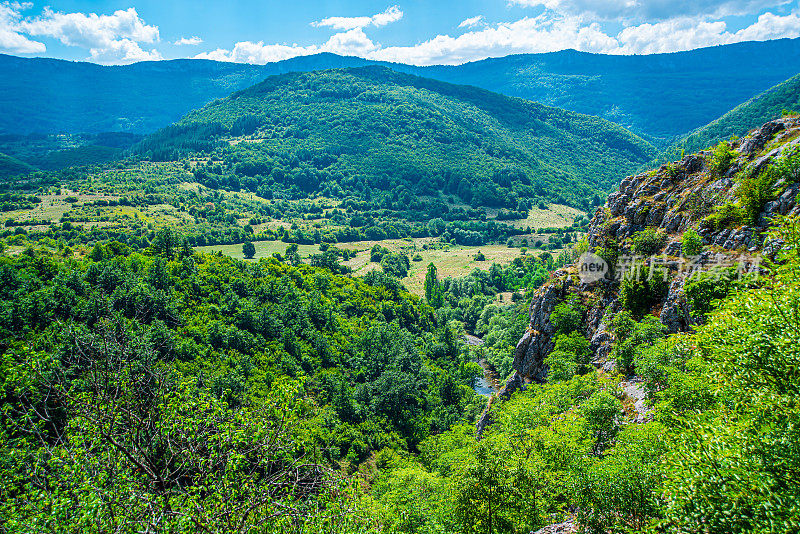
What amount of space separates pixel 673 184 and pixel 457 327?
7263 cm

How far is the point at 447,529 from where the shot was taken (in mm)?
21703

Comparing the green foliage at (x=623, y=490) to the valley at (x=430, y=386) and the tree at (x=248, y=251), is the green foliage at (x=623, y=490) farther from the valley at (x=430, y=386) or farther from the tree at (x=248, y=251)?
the tree at (x=248, y=251)

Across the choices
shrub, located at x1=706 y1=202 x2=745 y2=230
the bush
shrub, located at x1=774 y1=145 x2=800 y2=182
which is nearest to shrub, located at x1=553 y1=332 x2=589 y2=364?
the bush

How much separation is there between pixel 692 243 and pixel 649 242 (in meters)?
5.96

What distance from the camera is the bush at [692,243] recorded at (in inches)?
1433

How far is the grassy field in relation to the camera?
152 metres

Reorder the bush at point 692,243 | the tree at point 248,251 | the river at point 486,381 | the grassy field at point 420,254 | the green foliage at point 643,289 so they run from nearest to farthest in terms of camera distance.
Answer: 1. the bush at point 692,243
2. the green foliage at point 643,289
3. the river at point 486,381
4. the tree at point 248,251
5. the grassy field at point 420,254

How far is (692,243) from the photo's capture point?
3656 cm

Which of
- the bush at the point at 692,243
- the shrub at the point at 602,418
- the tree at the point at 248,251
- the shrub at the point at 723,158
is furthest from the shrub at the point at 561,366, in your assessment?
the tree at the point at 248,251

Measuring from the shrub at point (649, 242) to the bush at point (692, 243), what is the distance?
478 cm

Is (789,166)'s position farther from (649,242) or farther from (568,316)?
(568,316)

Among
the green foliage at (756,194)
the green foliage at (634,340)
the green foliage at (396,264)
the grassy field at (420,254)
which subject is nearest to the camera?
the green foliage at (756,194)

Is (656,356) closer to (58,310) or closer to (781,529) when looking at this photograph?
(781,529)

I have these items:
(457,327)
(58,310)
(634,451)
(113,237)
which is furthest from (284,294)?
(113,237)
